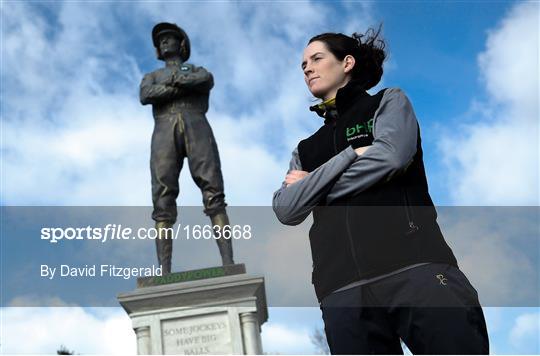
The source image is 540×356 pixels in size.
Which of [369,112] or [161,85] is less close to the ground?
[161,85]

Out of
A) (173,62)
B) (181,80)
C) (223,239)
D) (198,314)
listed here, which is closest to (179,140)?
(181,80)

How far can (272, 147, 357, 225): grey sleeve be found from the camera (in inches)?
80.2

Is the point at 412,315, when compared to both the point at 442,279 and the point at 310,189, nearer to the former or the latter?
the point at 442,279

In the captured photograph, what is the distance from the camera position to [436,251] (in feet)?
6.29

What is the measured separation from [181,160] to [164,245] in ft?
4.82

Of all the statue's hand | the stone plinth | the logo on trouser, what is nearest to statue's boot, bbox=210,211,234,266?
the stone plinth

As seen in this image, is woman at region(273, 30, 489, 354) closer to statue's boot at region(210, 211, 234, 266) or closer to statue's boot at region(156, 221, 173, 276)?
statue's boot at region(210, 211, 234, 266)

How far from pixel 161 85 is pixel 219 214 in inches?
85.6

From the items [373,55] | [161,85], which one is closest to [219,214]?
[161,85]

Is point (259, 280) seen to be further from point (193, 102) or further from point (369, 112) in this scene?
point (369, 112)

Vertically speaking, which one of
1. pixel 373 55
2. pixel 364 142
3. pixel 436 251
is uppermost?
pixel 373 55

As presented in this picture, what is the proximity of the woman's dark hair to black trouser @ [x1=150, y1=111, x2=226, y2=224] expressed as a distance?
22.1ft

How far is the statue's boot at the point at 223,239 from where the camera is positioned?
8.55 meters

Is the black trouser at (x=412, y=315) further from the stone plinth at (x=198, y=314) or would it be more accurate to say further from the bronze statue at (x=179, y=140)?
the bronze statue at (x=179, y=140)
